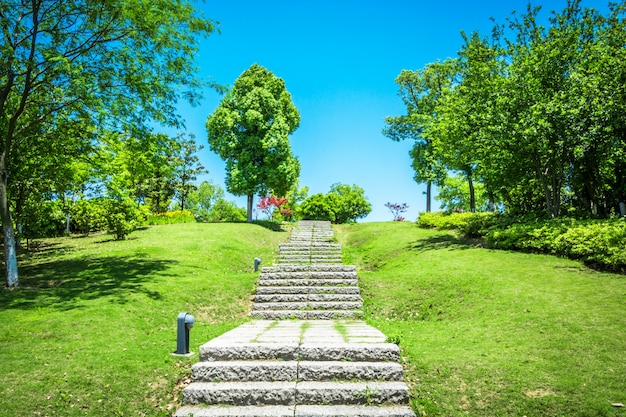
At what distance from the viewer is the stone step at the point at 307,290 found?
12961 millimetres

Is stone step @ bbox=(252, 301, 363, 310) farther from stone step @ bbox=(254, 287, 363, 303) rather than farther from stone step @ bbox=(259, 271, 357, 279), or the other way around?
stone step @ bbox=(259, 271, 357, 279)

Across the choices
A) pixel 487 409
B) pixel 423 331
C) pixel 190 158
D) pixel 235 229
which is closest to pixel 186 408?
pixel 487 409

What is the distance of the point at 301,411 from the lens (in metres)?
5.69

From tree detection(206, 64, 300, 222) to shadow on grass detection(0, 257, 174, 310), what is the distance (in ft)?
45.1

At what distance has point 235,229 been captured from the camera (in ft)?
84.1

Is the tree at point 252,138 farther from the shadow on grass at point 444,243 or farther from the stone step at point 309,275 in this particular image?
the stone step at point 309,275

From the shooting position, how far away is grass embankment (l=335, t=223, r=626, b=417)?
577 centimetres

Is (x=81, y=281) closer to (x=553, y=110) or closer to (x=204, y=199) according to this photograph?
(x=553, y=110)

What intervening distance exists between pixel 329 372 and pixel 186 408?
2.19 m

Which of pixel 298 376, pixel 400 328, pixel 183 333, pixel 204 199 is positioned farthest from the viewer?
pixel 204 199

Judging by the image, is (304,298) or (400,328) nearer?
(400,328)

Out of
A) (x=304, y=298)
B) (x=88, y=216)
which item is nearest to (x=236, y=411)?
(x=304, y=298)

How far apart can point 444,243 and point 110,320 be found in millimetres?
15339

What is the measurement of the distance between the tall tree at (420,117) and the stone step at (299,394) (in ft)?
98.8
